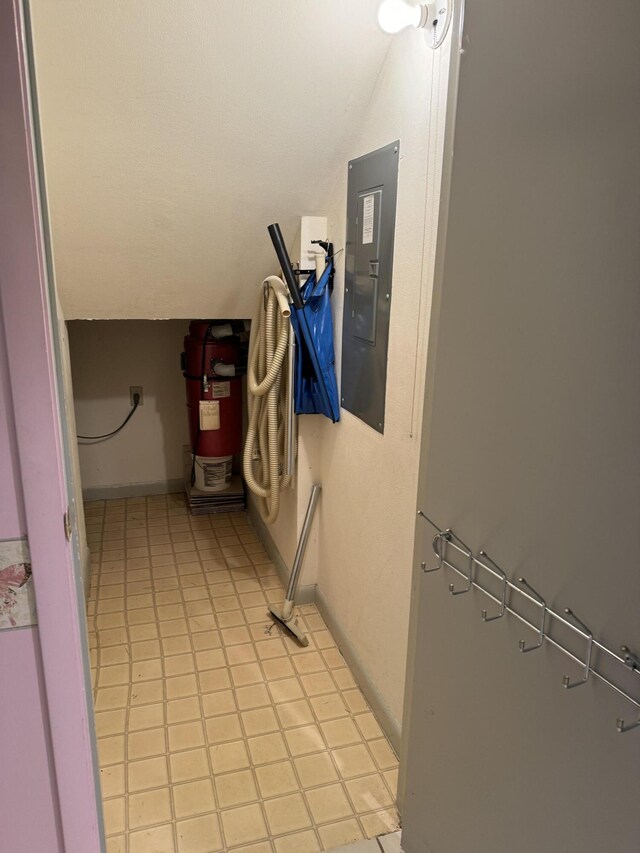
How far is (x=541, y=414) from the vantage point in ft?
2.80

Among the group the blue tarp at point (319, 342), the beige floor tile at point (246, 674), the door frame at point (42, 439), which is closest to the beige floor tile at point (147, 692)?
the beige floor tile at point (246, 674)

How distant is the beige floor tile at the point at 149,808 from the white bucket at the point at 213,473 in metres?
1.79

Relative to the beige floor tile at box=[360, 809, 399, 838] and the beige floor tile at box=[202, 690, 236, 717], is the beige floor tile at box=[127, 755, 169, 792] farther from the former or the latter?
the beige floor tile at box=[360, 809, 399, 838]

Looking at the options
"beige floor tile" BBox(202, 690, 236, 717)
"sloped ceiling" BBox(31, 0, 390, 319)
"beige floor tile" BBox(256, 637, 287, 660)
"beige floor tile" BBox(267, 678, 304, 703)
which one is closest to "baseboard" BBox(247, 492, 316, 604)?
"beige floor tile" BBox(256, 637, 287, 660)

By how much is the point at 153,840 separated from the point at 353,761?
56cm

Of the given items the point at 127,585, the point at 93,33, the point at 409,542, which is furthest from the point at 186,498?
the point at 93,33

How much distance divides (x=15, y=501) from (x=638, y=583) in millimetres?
833

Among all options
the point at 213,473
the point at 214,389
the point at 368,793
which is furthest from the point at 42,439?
the point at 213,473

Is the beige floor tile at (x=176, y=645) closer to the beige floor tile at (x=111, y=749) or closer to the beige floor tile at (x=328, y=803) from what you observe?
the beige floor tile at (x=111, y=749)

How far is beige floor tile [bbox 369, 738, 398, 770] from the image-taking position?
172 cm

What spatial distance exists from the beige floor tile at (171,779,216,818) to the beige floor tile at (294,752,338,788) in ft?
0.81

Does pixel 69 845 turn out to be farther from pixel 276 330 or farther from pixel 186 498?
pixel 186 498

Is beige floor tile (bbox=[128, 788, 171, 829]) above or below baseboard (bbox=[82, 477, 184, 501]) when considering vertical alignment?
below

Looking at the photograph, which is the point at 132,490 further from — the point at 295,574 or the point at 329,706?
the point at 329,706
